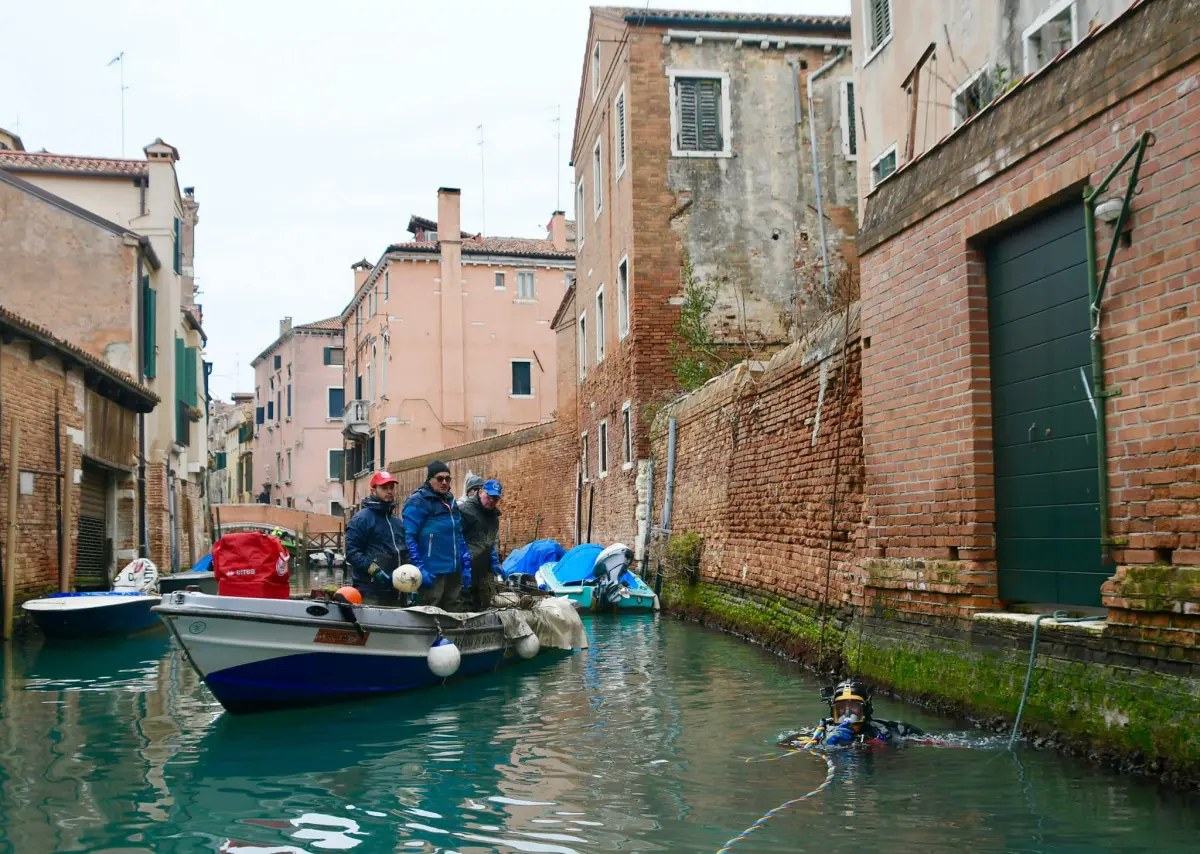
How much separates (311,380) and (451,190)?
17.8 m

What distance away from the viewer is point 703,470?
17219 mm

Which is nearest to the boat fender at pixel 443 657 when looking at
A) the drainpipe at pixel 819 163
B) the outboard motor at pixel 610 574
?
the outboard motor at pixel 610 574

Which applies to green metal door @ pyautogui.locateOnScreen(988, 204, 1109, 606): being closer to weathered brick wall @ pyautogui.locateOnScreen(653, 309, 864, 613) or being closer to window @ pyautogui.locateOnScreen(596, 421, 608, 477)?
weathered brick wall @ pyautogui.locateOnScreen(653, 309, 864, 613)

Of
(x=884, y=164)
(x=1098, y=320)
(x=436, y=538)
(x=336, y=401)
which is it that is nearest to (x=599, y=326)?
(x=884, y=164)

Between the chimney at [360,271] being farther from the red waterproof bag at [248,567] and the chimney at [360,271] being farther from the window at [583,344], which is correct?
the red waterproof bag at [248,567]

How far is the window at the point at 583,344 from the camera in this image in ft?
86.0

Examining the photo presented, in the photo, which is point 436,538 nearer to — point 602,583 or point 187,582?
point 602,583

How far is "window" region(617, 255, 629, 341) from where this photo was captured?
21766 millimetres

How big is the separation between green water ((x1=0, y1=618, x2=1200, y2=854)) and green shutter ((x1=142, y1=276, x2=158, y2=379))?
14.1 m

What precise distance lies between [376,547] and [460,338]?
31092 mm

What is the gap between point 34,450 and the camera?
49.6ft

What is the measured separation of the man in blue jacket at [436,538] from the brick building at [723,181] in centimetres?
1011

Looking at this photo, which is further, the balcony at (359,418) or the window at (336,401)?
the window at (336,401)

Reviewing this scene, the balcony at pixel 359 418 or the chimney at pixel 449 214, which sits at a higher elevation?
the chimney at pixel 449 214
